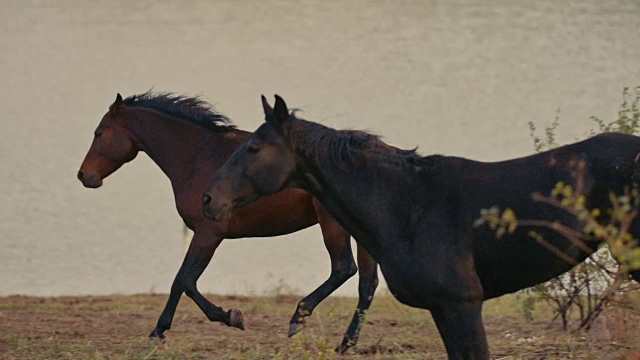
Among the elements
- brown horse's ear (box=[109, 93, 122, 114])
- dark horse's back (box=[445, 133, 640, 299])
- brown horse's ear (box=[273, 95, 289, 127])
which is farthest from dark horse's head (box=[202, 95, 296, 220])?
brown horse's ear (box=[109, 93, 122, 114])

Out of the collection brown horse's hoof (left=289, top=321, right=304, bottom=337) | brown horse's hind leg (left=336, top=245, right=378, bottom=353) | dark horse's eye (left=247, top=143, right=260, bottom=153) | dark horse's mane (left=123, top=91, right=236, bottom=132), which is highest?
dark horse's mane (left=123, top=91, right=236, bottom=132)

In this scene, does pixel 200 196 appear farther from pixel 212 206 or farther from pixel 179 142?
pixel 212 206

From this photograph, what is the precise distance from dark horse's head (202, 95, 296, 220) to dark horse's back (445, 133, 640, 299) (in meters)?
0.93

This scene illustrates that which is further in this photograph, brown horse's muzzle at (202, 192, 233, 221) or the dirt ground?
the dirt ground

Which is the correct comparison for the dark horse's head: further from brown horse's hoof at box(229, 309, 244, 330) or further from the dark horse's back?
brown horse's hoof at box(229, 309, 244, 330)

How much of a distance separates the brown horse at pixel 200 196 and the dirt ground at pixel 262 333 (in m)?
0.33

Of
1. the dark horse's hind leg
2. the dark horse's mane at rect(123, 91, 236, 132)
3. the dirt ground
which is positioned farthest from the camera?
the dark horse's mane at rect(123, 91, 236, 132)

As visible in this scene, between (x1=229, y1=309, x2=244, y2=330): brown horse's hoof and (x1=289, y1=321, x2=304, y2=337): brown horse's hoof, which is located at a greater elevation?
(x1=229, y1=309, x2=244, y2=330): brown horse's hoof

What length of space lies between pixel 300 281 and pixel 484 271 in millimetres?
8325

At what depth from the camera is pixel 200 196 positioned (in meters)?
8.96

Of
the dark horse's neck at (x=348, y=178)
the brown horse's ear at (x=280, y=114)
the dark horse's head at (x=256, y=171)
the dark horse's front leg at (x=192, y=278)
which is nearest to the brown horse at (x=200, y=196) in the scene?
the dark horse's front leg at (x=192, y=278)

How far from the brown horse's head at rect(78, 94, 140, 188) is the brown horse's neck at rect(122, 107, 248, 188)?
0.23ft

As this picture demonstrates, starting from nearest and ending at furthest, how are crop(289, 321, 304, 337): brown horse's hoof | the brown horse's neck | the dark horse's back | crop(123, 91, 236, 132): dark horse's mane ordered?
the dark horse's back, crop(289, 321, 304, 337): brown horse's hoof, the brown horse's neck, crop(123, 91, 236, 132): dark horse's mane

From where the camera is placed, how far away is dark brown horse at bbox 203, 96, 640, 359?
19.8 ft
